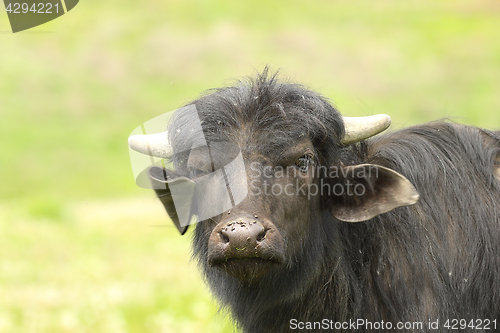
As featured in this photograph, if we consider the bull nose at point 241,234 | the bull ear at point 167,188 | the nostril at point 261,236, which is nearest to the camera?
the bull nose at point 241,234

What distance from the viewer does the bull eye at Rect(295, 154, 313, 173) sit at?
17.1 ft

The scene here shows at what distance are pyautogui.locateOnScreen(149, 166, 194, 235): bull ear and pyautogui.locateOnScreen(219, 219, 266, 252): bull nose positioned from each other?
1.07 m

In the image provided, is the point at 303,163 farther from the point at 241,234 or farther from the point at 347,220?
the point at 241,234

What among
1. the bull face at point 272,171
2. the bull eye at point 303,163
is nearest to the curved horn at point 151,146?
the bull face at point 272,171

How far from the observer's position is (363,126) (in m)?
5.49

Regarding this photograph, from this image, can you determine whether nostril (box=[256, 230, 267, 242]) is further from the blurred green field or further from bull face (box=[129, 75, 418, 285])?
the blurred green field

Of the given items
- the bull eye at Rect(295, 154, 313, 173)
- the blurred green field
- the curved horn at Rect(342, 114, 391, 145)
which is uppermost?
the curved horn at Rect(342, 114, 391, 145)

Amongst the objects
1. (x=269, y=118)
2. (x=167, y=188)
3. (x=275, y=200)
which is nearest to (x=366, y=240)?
(x=275, y=200)

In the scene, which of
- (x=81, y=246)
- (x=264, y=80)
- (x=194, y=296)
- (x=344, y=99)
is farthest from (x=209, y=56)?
(x=264, y=80)

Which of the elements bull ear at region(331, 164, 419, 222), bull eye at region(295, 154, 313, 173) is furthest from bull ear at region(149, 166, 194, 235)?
bull ear at region(331, 164, 419, 222)

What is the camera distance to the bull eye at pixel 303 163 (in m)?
5.21

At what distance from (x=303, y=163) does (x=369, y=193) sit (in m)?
0.70

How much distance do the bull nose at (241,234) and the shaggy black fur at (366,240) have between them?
0.88 metres

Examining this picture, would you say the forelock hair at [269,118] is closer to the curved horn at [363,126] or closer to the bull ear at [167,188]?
the curved horn at [363,126]
